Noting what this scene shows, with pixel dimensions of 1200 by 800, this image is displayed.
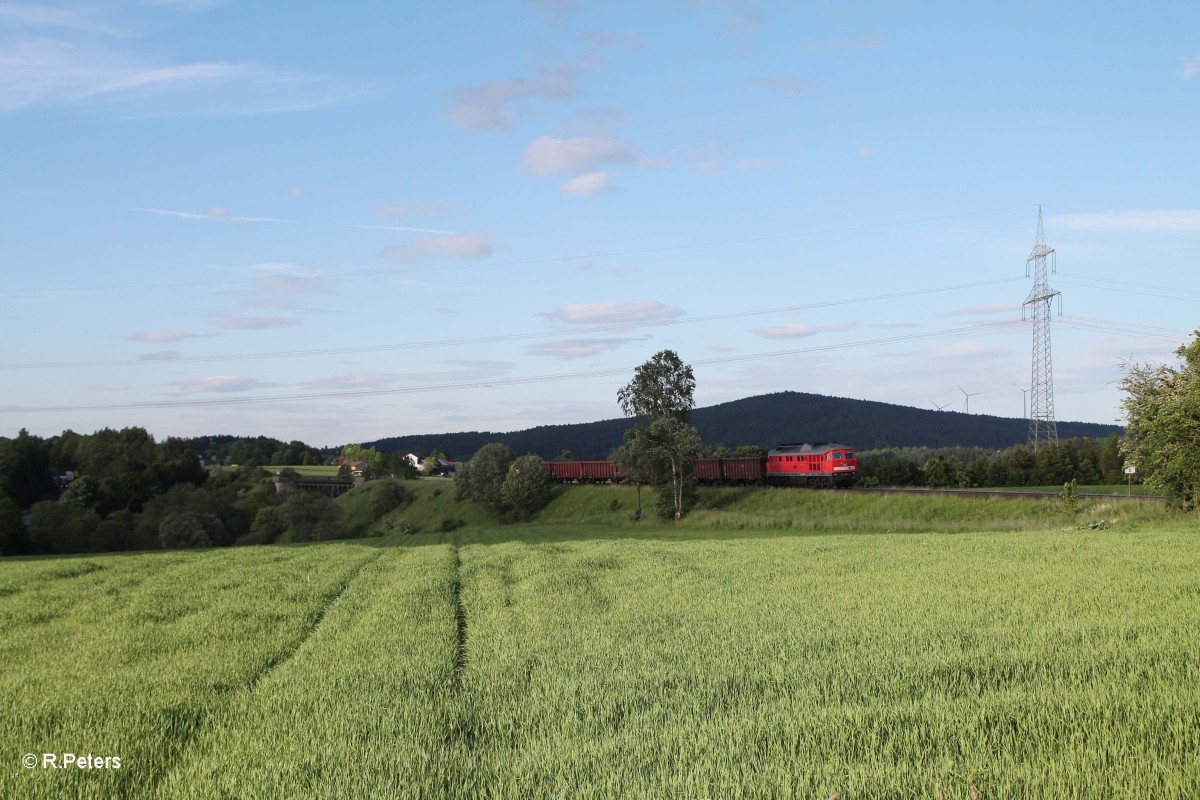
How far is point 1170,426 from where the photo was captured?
36344 millimetres

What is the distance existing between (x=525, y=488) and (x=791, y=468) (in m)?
32.0

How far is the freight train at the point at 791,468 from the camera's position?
68.9m

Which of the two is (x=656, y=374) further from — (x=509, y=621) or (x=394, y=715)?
(x=394, y=715)

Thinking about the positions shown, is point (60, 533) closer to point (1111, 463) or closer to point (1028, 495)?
point (1028, 495)

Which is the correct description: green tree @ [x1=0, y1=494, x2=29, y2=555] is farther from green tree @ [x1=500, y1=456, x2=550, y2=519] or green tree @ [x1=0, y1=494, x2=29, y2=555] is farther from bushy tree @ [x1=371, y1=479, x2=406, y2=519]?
green tree @ [x1=500, y1=456, x2=550, y2=519]

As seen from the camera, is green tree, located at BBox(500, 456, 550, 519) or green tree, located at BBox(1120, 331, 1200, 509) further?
green tree, located at BBox(500, 456, 550, 519)

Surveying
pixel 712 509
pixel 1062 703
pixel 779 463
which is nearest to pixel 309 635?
pixel 1062 703

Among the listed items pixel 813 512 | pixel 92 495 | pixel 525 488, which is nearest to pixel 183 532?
pixel 92 495

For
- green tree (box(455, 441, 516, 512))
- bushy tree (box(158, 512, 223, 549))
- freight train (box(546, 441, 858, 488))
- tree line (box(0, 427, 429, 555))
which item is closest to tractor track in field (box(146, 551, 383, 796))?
freight train (box(546, 441, 858, 488))

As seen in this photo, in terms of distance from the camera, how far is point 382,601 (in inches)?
659

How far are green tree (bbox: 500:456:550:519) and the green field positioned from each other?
73.6m

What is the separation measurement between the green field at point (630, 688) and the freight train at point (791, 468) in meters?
50.7

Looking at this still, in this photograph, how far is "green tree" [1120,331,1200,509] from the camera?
117 ft

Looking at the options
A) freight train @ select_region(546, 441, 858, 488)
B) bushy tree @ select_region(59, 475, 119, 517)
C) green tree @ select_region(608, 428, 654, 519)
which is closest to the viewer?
freight train @ select_region(546, 441, 858, 488)
